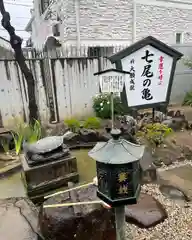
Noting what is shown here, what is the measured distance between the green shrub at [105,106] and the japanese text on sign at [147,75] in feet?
6.78

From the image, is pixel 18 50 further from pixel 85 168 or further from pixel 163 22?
pixel 163 22

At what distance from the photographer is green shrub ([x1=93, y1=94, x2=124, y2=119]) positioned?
21.3 ft

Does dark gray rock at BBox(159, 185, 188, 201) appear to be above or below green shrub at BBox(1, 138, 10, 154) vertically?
below

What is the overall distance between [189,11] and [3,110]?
9446 millimetres

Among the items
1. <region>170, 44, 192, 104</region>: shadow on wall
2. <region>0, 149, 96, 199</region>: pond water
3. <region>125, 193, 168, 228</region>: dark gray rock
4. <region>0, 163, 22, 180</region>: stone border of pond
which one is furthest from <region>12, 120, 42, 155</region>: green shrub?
<region>170, 44, 192, 104</region>: shadow on wall

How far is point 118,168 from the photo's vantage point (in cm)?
156

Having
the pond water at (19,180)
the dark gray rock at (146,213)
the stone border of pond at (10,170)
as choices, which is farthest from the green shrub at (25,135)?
the dark gray rock at (146,213)

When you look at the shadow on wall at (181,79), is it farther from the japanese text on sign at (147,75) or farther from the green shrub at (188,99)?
the japanese text on sign at (147,75)

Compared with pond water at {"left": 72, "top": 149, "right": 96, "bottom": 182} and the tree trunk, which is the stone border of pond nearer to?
pond water at {"left": 72, "top": 149, "right": 96, "bottom": 182}

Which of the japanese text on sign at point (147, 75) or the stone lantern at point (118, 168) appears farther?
the japanese text on sign at point (147, 75)

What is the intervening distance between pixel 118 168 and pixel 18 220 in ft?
5.15

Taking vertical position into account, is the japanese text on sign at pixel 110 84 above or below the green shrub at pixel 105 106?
above

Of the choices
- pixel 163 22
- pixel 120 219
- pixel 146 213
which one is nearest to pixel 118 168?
pixel 120 219

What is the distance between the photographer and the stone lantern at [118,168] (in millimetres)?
1536
